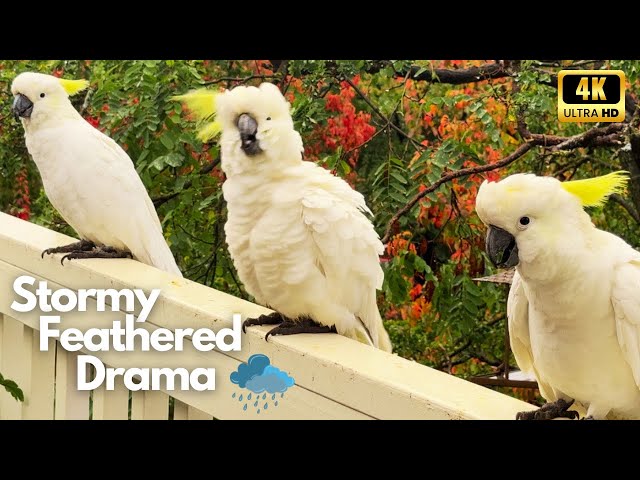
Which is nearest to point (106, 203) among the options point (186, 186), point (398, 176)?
point (186, 186)

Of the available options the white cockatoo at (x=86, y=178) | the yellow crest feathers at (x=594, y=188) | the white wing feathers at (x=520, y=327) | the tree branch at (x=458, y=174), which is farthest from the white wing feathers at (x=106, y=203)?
the yellow crest feathers at (x=594, y=188)

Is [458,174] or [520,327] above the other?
[458,174]

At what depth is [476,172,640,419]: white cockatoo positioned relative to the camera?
5.09 ft

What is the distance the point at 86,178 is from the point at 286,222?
2.98 feet

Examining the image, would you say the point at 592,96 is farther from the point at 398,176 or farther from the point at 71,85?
the point at 71,85

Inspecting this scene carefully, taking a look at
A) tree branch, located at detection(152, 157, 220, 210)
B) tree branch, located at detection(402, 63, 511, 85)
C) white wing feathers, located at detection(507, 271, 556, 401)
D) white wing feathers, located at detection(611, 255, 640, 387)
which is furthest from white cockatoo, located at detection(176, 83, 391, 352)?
tree branch, located at detection(152, 157, 220, 210)

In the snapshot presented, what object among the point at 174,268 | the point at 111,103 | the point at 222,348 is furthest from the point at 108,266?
the point at 111,103

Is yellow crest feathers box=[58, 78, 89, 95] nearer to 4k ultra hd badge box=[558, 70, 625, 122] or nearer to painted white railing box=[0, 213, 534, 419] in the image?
painted white railing box=[0, 213, 534, 419]

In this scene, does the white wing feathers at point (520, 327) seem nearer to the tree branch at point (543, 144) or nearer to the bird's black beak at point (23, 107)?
the tree branch at point (543, 144)

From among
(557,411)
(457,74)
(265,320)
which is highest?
(457,74)

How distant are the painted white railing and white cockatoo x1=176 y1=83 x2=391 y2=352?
3.8 inches

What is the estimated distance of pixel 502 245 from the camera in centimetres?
157

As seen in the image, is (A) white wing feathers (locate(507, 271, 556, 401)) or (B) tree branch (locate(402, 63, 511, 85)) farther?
(B) tree branch (locate(402, 63, 511, 85))

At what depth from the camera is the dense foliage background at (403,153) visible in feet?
9.30
